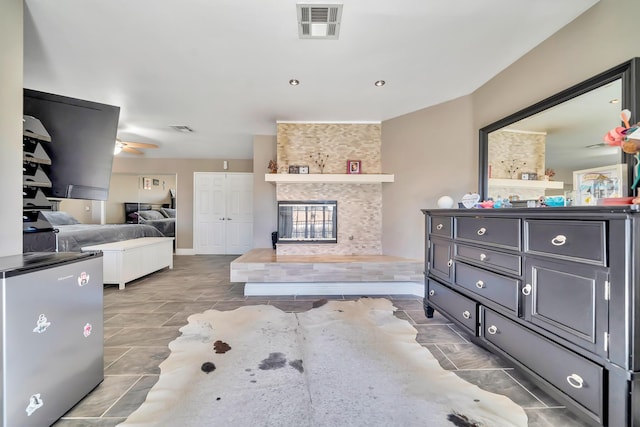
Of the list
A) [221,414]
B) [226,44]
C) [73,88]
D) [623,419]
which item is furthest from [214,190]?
[623,419]

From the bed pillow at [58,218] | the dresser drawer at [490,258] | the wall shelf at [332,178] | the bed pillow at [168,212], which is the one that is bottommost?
the dresser drawer at [490,258]

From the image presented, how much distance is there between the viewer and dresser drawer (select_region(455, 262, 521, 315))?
1.55 meters

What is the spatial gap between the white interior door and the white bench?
1.94 metres

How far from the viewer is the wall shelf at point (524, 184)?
1839 mm

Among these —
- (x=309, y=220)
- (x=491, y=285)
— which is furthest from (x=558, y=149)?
(x=309, y=220)

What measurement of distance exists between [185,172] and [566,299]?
22.5ft

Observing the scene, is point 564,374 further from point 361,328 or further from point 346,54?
point 346,54

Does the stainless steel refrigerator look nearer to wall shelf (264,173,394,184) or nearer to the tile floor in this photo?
the tile floor

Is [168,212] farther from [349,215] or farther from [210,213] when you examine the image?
[349,215]

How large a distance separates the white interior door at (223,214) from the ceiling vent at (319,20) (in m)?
4.68

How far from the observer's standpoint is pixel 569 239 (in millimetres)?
1236

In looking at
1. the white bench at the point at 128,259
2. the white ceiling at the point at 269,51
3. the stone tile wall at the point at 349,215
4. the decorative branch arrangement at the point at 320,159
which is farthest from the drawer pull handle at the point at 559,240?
the white bench at the point at 128,259

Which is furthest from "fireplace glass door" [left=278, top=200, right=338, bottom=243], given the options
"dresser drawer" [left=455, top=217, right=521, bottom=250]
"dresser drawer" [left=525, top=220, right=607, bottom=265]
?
"dresser drawer" [left=525, top=220, right=607, bottom=265]

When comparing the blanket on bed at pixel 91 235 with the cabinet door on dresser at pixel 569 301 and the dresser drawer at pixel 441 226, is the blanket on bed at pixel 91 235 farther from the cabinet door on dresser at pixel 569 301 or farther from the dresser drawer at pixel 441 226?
the cabinet door on dresser at pixel 569 301
